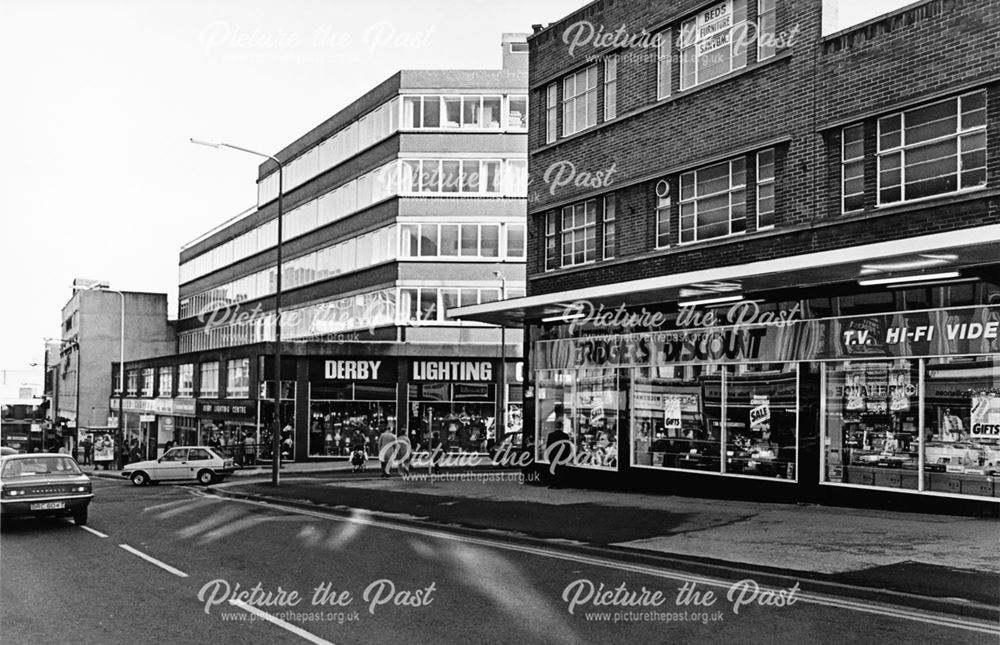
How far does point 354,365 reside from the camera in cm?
4269

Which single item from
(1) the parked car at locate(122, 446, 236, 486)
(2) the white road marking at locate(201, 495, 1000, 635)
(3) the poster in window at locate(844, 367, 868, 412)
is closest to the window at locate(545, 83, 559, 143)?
(3) the poster in window at locate(844, 367, 868, 412)

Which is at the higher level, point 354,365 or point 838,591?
point 354,365

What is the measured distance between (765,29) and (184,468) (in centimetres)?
2463

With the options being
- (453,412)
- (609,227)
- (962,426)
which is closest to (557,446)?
(609,227)

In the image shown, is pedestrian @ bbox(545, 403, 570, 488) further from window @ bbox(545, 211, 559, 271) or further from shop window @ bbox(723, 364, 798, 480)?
shop window @ bbox(723, 364, 798, 480)

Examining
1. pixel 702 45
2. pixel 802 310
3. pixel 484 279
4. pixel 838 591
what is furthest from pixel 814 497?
pixel 484 279

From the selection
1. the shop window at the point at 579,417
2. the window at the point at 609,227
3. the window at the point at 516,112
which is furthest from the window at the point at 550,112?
the window at the point at 516,112

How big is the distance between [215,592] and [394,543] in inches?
166

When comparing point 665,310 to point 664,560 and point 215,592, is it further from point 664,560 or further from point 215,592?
point 215,592

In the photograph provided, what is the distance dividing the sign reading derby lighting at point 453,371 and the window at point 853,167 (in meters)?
27.3

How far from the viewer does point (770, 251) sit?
18266mm

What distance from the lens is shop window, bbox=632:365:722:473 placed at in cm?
1942

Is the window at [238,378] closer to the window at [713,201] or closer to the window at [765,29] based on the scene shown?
the window at [713,201]

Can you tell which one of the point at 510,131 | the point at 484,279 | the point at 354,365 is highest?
the point at 510,131
